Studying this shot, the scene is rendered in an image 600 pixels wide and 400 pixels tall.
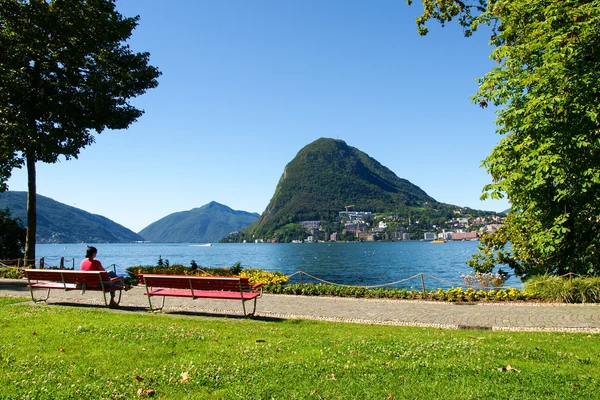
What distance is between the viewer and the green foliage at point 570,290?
1224cm

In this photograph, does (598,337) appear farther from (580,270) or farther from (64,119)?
(64,119)

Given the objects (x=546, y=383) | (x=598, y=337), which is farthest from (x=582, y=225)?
(x=546, y=383)

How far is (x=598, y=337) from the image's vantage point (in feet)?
25.5

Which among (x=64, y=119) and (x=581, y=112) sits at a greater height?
(x=64, y=119)

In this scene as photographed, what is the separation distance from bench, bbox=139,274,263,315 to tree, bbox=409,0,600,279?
8.38 metres

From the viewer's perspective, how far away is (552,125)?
1223 centimetres

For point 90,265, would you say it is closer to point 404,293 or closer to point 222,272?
point 222,272

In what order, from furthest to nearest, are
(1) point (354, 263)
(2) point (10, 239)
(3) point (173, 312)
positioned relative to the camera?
(1) point (354, 263)
(2) point (10, 239)
(3) point (173, 312)

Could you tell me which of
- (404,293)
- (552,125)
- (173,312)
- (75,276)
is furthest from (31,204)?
(552,125)

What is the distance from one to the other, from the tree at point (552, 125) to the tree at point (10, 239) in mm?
29709

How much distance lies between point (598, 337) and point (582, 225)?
7.68 meters

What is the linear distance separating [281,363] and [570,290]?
35.0ft

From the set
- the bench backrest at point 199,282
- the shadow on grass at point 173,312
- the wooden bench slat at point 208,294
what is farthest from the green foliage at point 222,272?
the bench backrest at point 199,282

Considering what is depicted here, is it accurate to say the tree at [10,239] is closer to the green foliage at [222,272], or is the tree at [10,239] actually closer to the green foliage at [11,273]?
the green foliage at [11,273]
